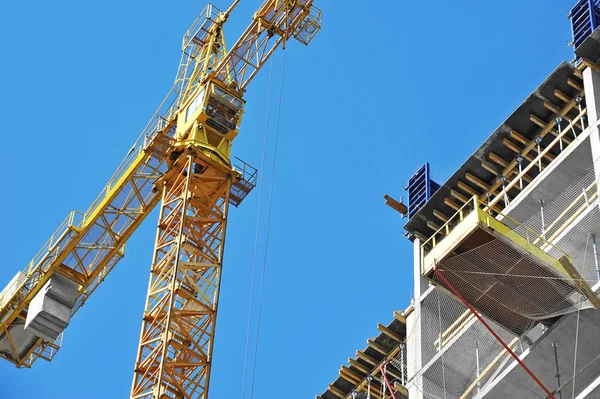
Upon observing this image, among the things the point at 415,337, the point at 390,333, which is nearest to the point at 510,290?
the point at 415,337

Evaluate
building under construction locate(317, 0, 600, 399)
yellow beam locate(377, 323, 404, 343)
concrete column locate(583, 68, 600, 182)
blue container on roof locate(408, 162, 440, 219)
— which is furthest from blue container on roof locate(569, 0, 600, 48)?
yellow beam locate(377, 323, 404, 343)

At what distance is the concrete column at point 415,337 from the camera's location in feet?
103

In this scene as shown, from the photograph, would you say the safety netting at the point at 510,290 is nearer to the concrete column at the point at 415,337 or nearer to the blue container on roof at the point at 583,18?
the concrete column at the point at 415,337

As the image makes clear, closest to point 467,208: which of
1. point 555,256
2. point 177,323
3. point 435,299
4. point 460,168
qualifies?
point 460,168

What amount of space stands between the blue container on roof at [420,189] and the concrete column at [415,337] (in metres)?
3.79

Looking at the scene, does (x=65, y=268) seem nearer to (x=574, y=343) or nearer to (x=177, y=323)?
(x=177, y=323)

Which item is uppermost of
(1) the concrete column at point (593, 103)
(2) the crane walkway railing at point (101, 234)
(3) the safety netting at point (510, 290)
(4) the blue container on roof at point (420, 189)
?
(2) the crane walkway railing at point (101, 234)

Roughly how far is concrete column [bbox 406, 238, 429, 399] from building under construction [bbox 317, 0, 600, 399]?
4 centimetres

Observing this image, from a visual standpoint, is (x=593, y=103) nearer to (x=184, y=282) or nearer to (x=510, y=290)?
(x=510, y=290)

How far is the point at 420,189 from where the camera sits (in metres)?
39.3

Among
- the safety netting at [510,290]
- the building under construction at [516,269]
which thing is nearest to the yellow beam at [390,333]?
the building under construction at [516,269]

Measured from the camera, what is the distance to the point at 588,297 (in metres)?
26.8

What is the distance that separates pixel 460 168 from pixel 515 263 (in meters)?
7.68

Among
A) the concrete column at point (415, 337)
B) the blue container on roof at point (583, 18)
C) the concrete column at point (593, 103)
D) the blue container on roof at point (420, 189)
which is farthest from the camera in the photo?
the blue container on roof at point (420, 189)
